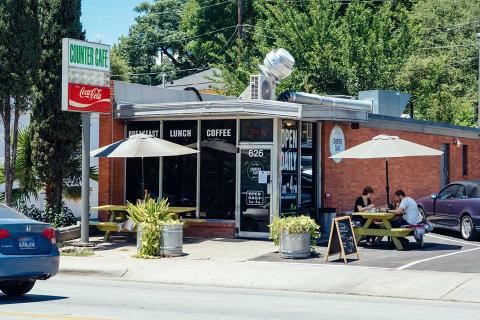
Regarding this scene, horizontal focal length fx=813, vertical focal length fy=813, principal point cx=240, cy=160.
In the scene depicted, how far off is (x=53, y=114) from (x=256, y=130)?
19.0 ft

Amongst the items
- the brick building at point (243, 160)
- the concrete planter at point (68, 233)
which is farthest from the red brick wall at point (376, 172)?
the concrete planter at point (68, 233)

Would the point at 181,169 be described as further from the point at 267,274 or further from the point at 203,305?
the point at 203,305

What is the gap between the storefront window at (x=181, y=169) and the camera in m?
22.5

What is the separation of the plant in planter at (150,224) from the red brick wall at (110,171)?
13.3 feet

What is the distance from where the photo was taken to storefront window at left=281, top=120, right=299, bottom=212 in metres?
21.6

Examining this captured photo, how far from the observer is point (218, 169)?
21984 mm

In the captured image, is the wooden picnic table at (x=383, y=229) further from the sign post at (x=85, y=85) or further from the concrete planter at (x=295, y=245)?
the sign post at (x=85, y=85)

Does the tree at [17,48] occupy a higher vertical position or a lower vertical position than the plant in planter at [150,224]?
higher

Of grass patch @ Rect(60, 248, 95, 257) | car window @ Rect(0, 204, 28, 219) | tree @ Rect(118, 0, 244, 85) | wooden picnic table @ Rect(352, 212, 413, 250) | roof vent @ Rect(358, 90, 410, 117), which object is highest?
tree @ Rect(118, 0, 244, 85)

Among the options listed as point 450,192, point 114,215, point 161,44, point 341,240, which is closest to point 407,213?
point 341,240

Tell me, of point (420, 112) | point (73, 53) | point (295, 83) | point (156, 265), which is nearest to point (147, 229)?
point (156, 265)

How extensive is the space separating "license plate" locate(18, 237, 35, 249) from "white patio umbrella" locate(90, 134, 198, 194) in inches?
314

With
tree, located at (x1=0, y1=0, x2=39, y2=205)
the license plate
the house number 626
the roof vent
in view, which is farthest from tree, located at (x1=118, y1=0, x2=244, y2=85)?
the license plate

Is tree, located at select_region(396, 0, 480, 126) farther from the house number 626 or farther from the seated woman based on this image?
the seated woman
